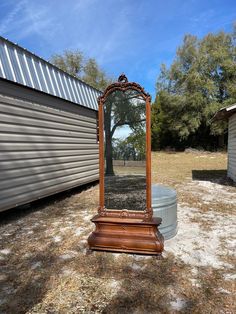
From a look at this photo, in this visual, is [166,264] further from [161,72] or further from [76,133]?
[161,72]

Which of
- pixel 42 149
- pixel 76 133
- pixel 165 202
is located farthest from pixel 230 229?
pixel 76 133

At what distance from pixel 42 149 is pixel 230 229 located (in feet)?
12.6

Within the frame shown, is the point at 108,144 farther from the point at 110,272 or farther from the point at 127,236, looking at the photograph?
the point at 110,272

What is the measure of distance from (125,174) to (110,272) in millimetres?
1240

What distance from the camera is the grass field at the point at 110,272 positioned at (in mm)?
2299

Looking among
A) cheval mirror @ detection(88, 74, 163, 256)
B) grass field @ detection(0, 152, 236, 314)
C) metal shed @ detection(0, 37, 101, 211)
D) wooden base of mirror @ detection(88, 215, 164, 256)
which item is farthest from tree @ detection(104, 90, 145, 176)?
metal shed @ detection(0, 37, 101, 211)

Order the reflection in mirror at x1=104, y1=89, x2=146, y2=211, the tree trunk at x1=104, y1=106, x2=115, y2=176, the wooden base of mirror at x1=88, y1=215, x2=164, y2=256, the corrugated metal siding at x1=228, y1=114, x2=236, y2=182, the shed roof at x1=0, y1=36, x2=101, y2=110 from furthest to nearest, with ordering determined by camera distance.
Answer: the corrugated metal siding at x1=228, y1=114, x2=236, y2=182 < the shed roof at x1=0, y1=36, x2=101, y2=110 < the tree trunk at x1=104, y1=106, x2=115, y2=176 < the reflection in mirror at x1=104, y1=89, x2=146, y2=211 < the wooden base of mirror at x1=88, y1=215, x2=164, y2=256

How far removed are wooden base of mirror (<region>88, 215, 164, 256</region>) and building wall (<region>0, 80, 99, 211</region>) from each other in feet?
7.03

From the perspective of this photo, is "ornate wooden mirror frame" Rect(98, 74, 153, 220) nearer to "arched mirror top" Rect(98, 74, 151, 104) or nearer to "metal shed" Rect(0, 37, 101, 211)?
"arched mirror top" Rect(98, 74, 151, 104)

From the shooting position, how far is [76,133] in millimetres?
7293

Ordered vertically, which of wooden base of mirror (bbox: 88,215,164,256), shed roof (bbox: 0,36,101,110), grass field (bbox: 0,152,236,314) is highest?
shed roof (bbox: 0,36,101,110)

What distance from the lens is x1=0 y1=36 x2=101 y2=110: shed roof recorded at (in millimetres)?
4598

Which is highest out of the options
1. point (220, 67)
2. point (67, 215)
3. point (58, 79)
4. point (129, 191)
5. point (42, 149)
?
point (220, 67)

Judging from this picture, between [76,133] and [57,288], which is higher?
[76,133]
